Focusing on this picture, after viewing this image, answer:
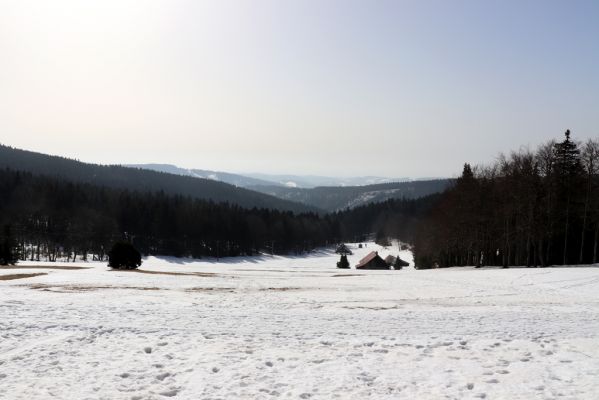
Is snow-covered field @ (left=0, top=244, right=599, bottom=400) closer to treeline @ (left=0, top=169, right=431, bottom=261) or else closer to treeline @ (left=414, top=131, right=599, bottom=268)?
treeline @ (left=414, top=131, right=599, bottom=268)

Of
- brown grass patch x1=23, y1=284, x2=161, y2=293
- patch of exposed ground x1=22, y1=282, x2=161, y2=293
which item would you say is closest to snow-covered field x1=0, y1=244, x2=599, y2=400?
brown grass patch x1=23, y1=284, x2=161, y2=293

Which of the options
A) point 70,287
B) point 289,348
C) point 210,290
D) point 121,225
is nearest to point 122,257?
point 70,287

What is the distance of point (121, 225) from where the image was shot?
11844 cm

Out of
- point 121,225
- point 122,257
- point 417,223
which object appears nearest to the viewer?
→ point 122,257

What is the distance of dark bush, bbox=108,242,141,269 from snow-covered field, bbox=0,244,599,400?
23234 mm

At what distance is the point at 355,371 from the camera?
10.5 m

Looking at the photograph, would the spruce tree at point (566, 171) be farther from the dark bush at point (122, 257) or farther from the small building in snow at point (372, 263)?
the dark bush at point (122, 257)

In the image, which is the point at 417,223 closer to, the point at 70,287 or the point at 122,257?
the point at 122,257

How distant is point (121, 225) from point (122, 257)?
7892cm

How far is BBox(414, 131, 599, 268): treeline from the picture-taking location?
4794 centimetres

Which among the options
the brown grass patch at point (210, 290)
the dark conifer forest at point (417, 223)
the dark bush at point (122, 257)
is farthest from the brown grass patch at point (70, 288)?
the dark conifer forest at point (417, 223)

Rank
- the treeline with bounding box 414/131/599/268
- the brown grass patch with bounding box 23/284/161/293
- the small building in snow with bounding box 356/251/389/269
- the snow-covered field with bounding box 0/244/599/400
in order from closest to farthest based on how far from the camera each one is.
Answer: the snow-covered field with bounding box 0/244/599/400, the brown grass patch with bounding box 23/284/161/293, the treeline with bounding box 414/131/599/268, the small building in snow with bounding box 356/251/389/269

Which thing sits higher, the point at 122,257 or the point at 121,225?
the point at 121,225

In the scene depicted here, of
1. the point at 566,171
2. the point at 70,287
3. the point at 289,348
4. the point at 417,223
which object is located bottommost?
the point at 70,287
